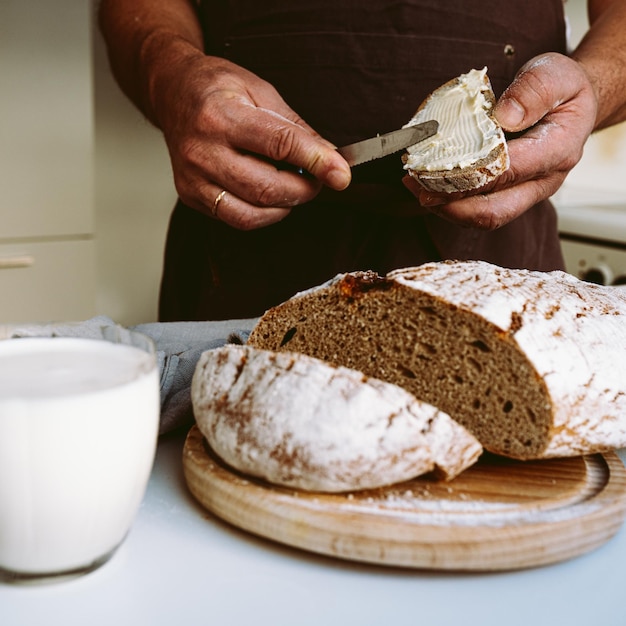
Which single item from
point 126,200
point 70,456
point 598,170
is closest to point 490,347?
point 70,456

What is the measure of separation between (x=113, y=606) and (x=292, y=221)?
1016mm

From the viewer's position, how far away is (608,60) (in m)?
1.50

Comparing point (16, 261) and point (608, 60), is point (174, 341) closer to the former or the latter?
point (608, 60)

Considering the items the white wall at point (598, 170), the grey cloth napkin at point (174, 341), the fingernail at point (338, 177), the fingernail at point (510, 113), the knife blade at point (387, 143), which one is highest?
the fingernail at point (510, 113)

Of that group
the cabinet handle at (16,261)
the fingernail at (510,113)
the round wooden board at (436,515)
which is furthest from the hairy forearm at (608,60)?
the cabinet handle at (16,261)

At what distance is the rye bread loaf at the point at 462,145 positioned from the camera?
112 centimetres

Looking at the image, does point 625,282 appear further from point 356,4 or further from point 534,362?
point 534,362

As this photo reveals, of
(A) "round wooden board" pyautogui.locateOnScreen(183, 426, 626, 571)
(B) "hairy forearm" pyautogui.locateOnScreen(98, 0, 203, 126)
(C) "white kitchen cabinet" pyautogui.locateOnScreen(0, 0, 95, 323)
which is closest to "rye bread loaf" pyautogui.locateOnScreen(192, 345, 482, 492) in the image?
(A) "round wooden board" pyautogui.locateOnScreen(183, 426, 626, 571)

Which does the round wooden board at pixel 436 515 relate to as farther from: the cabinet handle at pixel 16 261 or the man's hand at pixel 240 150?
the cabinet handle at pixel 16 261

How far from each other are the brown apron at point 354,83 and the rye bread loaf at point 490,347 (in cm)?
49

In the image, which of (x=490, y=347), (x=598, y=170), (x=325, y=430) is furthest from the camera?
(x=598, y=170)

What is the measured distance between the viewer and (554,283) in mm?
1018

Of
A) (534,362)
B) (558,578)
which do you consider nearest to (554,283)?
(534,362)

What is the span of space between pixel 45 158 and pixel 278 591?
1.91m
